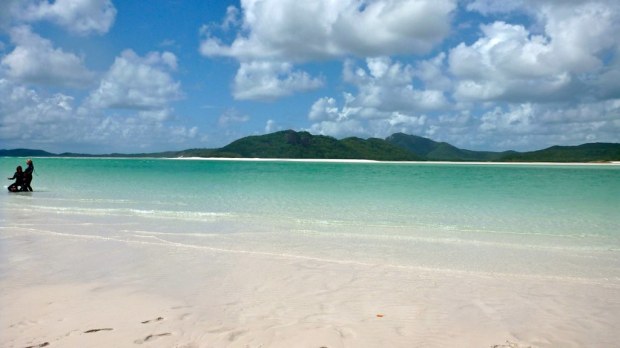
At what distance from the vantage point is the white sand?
618 centimetres

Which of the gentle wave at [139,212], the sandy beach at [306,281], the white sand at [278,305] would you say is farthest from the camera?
the gentle wave at [139,212]

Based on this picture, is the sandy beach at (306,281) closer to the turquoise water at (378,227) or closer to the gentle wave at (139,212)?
the turquoise water at (378,227)

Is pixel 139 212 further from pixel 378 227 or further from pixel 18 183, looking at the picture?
pixel 18 183

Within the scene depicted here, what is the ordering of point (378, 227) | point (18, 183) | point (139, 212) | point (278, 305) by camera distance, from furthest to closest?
point (18, 183) → point (139, 212) → point (378, 227) → point (278, 305)

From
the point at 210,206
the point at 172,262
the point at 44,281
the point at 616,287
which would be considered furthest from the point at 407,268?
the point at 210,206

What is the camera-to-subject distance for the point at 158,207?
2212cm

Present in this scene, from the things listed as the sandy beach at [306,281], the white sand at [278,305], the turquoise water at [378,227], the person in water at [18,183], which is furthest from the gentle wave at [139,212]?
the person in water at [18,183]

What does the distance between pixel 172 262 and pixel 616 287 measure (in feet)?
33.2

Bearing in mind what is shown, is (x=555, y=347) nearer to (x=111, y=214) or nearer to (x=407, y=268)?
(x=407, y=268)

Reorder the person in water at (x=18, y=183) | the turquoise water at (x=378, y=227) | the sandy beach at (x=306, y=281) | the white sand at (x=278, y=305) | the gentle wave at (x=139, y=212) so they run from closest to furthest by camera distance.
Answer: the white sand at (x=278, y=305) < the sandy beach at (x=306, y=281) < the turquoise water at (x=378, y=227) < the gentle wave at (x=139, y=212) < the person in water at (x=18, y=183)

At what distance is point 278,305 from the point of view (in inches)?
299

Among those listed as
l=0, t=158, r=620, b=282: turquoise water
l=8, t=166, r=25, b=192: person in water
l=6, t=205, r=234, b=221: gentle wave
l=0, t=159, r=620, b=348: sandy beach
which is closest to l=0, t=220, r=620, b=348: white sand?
l=0, t=159, r=620, b=348: sandy beach

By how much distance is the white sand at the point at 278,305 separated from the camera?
618cm

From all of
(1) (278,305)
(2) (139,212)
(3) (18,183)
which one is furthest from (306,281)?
(3) (18,183)
